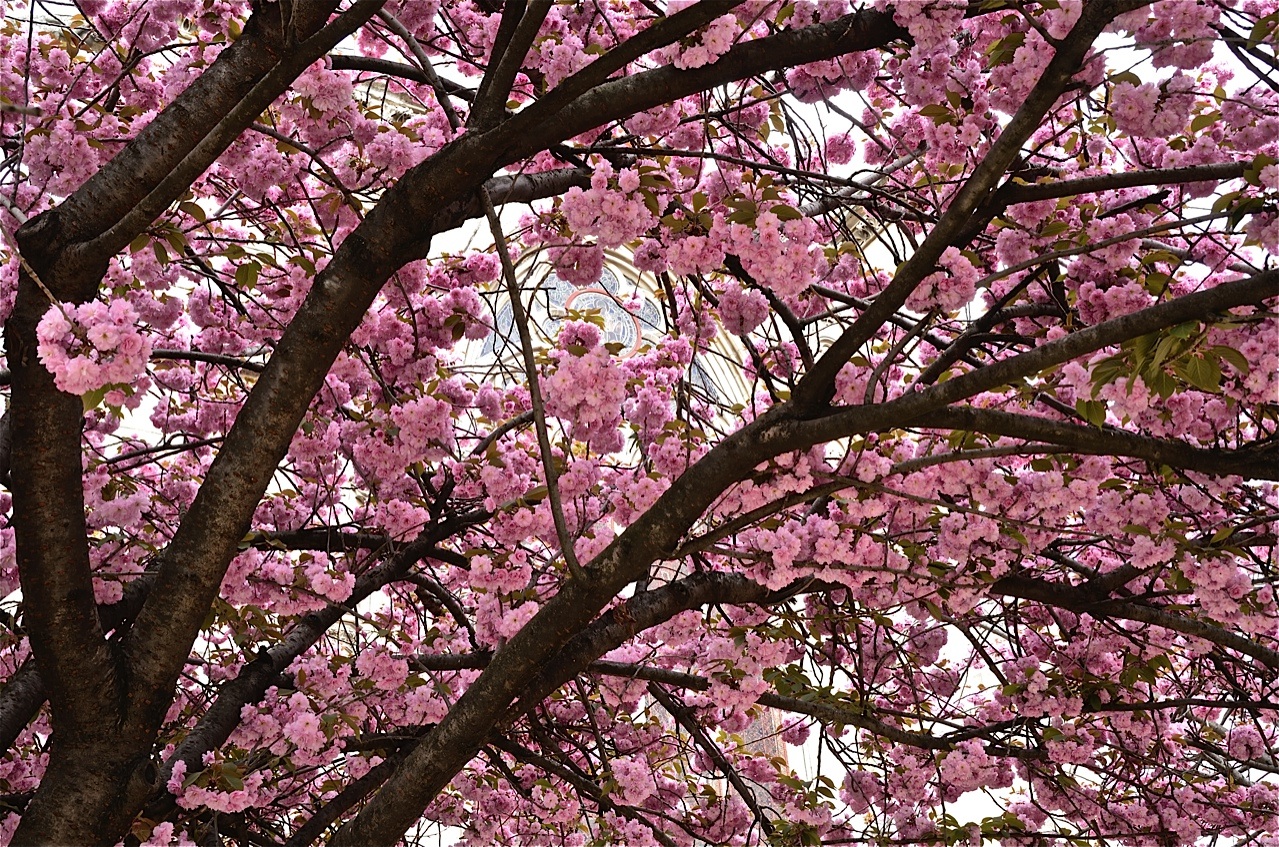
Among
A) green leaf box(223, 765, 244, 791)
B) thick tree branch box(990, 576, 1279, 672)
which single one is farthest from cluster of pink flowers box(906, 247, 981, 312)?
green leaf box(223, 765, 244, 791)

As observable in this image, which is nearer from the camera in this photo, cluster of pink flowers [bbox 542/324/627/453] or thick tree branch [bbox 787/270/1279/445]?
thick tree branch [bbox 787/270/1279/445]

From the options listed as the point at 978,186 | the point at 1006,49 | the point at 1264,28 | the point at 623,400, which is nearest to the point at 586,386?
the point at 623,400

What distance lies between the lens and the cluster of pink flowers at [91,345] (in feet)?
5.84

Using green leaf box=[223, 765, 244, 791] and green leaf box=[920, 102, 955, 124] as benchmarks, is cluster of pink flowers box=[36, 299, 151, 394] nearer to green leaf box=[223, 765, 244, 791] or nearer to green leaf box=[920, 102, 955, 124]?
green leaf box=[223, 765, 244, 791]

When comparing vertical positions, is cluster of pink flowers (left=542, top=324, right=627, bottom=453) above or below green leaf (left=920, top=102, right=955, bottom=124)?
below

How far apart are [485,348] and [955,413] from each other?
7174 mm

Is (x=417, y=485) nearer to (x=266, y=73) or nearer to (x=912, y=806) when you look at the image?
(x=266, y=73)

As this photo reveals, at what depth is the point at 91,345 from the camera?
6.00 feet

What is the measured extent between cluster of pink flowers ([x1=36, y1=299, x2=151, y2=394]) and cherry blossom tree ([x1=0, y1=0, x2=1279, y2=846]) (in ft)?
0.04

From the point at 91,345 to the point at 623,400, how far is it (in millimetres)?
1834

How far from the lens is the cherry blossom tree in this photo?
202 centimetres

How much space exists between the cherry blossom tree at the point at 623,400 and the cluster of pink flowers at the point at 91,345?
1 centimetres

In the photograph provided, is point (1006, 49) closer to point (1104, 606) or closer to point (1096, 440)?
point (1096, 440)

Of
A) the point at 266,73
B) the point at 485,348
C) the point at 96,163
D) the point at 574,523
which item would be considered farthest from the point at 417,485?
the point at 485,348
